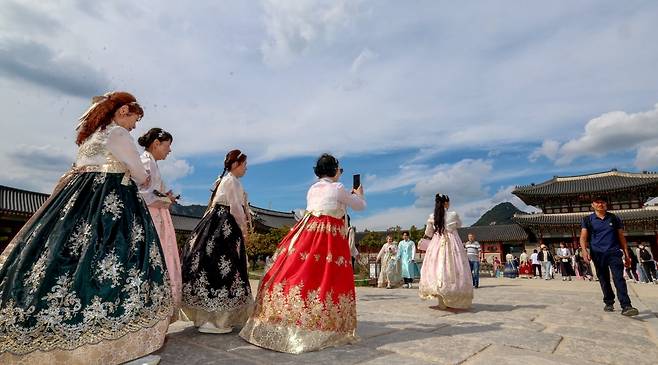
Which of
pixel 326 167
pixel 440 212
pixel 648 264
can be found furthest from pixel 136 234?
pixel 648 264

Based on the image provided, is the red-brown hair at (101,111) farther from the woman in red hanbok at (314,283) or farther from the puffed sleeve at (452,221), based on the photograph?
the puffed sleeve at (452,221)

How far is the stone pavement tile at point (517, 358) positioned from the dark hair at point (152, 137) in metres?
3.29

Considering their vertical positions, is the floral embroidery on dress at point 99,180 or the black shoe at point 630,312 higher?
the floral embroidery on dress at point 99,180

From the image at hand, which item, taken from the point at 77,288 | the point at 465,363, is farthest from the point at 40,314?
the point at 465,363

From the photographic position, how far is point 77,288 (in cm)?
209

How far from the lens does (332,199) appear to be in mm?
3342

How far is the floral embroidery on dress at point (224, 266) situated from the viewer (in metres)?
3.56

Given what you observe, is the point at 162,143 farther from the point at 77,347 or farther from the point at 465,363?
the point at 465,363

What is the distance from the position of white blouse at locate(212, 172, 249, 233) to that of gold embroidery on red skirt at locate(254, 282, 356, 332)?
1032 mm

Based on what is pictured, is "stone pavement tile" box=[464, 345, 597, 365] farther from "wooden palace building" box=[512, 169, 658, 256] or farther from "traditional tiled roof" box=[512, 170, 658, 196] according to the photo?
"traditional tiled roof" box=[512, 170, 658, 196]

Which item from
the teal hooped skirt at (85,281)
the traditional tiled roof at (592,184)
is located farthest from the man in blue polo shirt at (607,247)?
the traditional tiled roof at (592,184)

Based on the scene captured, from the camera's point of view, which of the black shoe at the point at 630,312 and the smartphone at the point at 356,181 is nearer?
the smartphone at the point at 356,181

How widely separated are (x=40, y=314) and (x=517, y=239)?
40.3 m

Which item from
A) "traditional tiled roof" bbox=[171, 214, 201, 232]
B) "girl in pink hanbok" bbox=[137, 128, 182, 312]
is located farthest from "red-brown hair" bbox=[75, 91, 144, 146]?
"traditional tiled roof" bbox=[171, 214, 201, 232]
